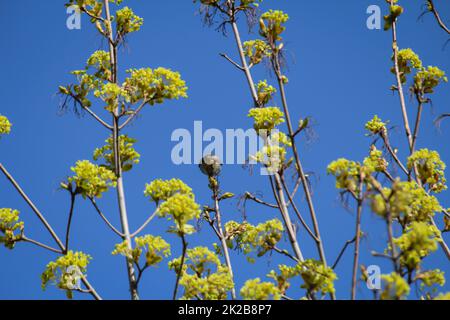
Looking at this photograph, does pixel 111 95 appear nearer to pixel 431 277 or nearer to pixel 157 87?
pixel 157 87

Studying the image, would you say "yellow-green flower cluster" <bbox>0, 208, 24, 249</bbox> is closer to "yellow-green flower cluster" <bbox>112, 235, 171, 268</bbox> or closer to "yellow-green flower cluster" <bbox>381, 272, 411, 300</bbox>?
"yellow-green flower cluster" <bbox>112, 235, 171, 268</bbox>

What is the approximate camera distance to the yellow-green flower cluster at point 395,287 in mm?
3689

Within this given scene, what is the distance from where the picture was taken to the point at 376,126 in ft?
23.1

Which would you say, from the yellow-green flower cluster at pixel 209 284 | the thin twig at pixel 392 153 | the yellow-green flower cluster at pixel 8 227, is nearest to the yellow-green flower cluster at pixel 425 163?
the thin twig at pixel 392 153

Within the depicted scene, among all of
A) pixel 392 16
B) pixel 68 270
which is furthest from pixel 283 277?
pixel 392 16

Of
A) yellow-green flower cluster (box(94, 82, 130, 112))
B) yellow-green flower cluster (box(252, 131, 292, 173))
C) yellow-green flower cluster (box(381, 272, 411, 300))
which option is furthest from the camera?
yellow-green flower cluster (box(94, 82, 130, 112))

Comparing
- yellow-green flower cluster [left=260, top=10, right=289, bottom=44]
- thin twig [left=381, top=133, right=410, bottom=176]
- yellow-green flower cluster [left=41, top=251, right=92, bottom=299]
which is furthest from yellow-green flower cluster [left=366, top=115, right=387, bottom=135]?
yellow-green flower cluster [left=41, top=251, right=92, bottom=299]

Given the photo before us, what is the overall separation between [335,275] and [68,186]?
2.68 metres

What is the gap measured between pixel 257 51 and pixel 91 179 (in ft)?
9.14

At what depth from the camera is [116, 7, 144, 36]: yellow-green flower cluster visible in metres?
6.63

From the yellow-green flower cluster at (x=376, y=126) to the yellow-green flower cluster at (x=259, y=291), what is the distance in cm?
336

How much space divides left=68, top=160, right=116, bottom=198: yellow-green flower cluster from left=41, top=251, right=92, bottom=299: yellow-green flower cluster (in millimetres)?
662
